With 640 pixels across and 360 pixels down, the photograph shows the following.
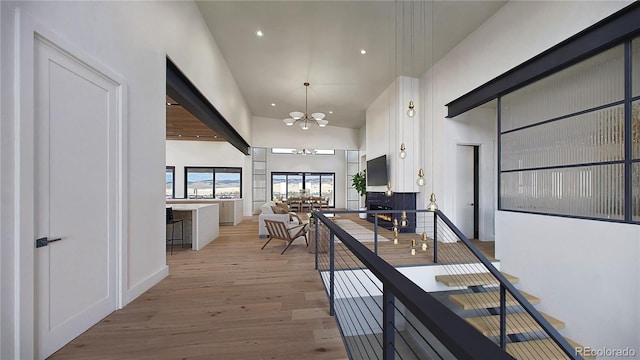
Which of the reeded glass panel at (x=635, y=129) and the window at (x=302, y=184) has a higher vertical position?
the reeded glass panel at (x=635, y=129)

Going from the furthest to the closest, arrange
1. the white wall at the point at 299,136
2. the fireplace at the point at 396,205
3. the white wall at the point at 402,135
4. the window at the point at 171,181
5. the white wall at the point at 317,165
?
the white wall at the point at 317,165, the window at the point at 171,181, the white wall at the point at 299,136, the fireplace at the point at 396,205, the white wall at the point at 402,135

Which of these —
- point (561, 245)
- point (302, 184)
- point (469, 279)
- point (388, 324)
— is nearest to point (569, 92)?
Answer: point (561, 245)

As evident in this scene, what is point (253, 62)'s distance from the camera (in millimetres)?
5297

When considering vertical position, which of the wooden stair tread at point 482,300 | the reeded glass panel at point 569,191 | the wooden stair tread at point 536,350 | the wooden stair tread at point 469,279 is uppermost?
the reeded glass panel at point 569,191

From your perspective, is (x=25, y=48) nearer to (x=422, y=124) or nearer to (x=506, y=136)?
(x=506, y=136)

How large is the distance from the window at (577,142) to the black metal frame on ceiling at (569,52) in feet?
0.57

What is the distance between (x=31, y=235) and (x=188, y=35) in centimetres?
311

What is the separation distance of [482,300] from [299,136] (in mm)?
7905

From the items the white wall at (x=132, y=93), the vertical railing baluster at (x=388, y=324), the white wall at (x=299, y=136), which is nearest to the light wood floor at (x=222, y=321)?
the white wall at (x=132, y=93)

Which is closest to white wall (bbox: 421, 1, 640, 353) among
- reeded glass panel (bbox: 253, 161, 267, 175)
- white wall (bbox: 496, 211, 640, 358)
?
white wall (bbox: 496, 211, 640, 358)

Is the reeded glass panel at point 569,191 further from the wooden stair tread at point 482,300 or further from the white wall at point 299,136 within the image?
the white wall at point 299,136

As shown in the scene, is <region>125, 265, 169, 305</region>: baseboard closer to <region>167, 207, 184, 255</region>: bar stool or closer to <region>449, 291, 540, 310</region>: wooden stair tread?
<region>167, 207, 184, 255</region>: bar stool

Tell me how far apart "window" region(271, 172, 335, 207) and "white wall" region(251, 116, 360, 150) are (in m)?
2.60

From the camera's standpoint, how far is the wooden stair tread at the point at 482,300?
11.3 feet
